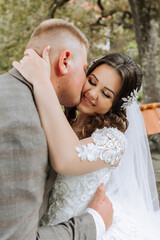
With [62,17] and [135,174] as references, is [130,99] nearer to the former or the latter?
[135,174]

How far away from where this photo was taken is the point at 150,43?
550 cm

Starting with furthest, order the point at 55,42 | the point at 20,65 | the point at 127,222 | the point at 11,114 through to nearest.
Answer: the point at 127,222
the point at 55,42
the point at 20,65
the point at 11,114

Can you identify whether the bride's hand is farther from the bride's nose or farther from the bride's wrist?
the bride's nose

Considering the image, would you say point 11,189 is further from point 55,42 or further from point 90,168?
point 55,42

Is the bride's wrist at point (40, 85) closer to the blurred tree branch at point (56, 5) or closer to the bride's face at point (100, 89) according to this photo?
the bride's face at point (100, 89)

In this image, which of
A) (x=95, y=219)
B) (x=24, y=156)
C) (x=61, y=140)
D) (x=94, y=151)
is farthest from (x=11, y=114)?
(x=95, y=219)

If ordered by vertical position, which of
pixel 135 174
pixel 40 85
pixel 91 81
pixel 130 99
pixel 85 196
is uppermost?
pixel 40 85

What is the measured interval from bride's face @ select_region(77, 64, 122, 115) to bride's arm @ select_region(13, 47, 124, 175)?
0.52 metres

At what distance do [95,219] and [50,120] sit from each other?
0.78 metres

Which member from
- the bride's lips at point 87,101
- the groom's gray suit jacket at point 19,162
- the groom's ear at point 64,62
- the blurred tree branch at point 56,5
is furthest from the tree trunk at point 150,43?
→ the groom's gray suit jacket at point 19,162

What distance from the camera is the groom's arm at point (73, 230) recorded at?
154cm

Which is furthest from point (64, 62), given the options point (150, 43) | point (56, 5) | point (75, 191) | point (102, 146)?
point (56, 5)

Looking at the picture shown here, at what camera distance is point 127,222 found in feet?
6.70

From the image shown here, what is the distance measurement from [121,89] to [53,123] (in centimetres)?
90
